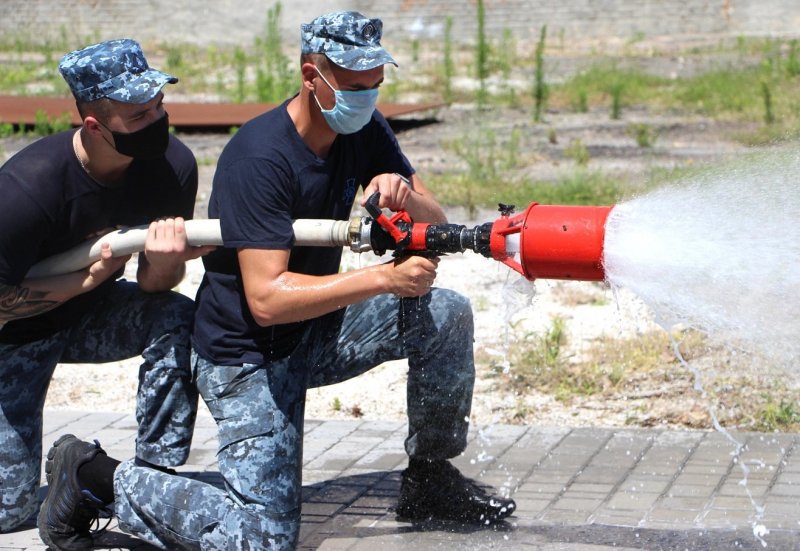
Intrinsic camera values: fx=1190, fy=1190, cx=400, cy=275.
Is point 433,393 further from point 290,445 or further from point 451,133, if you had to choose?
point 451,133

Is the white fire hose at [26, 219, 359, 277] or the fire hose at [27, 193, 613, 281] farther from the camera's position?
the white fire hose at [26, 219, 359, 277]

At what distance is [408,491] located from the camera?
4418 millimetres

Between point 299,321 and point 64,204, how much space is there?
94 cm

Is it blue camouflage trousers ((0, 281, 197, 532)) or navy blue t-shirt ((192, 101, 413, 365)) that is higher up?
navy blue t-shirt ((192, 101, 413, 365))

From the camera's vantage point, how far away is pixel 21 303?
411 cm

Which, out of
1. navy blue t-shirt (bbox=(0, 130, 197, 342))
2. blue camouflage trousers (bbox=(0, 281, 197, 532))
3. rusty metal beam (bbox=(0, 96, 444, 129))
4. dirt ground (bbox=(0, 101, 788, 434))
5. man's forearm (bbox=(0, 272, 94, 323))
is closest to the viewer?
navy blue t-shirt (bbox=(0, 130, 197, 342))

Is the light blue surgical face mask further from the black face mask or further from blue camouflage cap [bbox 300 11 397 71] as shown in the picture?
the black face mask

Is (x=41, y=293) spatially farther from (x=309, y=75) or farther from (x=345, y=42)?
(x=345, y=42)

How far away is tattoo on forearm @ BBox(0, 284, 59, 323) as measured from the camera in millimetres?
4051

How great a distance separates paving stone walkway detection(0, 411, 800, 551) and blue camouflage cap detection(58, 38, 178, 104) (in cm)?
161

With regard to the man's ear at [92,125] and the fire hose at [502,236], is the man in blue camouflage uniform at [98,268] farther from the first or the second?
the fire hose at [502,236]

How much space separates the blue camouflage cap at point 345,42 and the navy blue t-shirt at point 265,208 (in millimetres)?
286

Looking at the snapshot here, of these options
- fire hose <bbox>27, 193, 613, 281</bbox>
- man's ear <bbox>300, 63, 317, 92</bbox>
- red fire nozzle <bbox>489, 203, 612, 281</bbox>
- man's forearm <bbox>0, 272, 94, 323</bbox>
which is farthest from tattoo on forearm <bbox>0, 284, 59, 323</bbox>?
red fire nozzle <bbox>489, 203, 612, 281</bbox>

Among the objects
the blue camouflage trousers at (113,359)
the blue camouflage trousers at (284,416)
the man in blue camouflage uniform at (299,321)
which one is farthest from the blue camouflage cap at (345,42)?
the blue camouflage trousers at (113,359)
